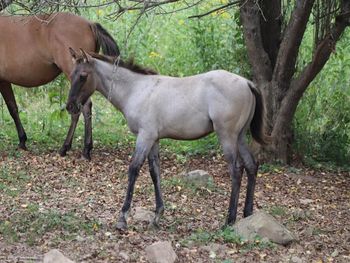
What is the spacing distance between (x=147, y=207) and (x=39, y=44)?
122 inches

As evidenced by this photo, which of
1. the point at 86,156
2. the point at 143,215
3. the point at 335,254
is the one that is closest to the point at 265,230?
the point at 335,254

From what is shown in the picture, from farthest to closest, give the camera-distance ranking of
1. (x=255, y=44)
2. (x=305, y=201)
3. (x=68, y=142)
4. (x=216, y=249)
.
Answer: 1. (x=68, y=142)
2. (x=255, y=44)
3. (x=305, y=201)
4. (x=216, y=249)

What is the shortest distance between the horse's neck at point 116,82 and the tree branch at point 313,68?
2.69 meters

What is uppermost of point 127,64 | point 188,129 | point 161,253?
point 127,64

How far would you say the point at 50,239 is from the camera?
5910mm

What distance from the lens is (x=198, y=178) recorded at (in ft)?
25.9

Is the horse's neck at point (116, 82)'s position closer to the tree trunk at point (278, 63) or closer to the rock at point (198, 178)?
the rock at point (198, 178)

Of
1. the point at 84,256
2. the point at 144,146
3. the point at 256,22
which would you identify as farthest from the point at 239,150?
the point at 256,22

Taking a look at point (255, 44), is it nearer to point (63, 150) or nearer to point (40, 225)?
point (63, 150)

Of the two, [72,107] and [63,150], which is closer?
[72,107]

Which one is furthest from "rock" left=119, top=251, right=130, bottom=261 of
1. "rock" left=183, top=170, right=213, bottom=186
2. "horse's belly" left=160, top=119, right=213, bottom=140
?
"rock" left=183, top=170, right=213, bottom=186

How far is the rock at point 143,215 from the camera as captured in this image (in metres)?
6.57

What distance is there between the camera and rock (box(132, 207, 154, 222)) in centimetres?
657

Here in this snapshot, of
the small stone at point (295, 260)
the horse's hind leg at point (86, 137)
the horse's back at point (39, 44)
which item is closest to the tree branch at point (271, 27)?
the horse's back at point (39, 44)
